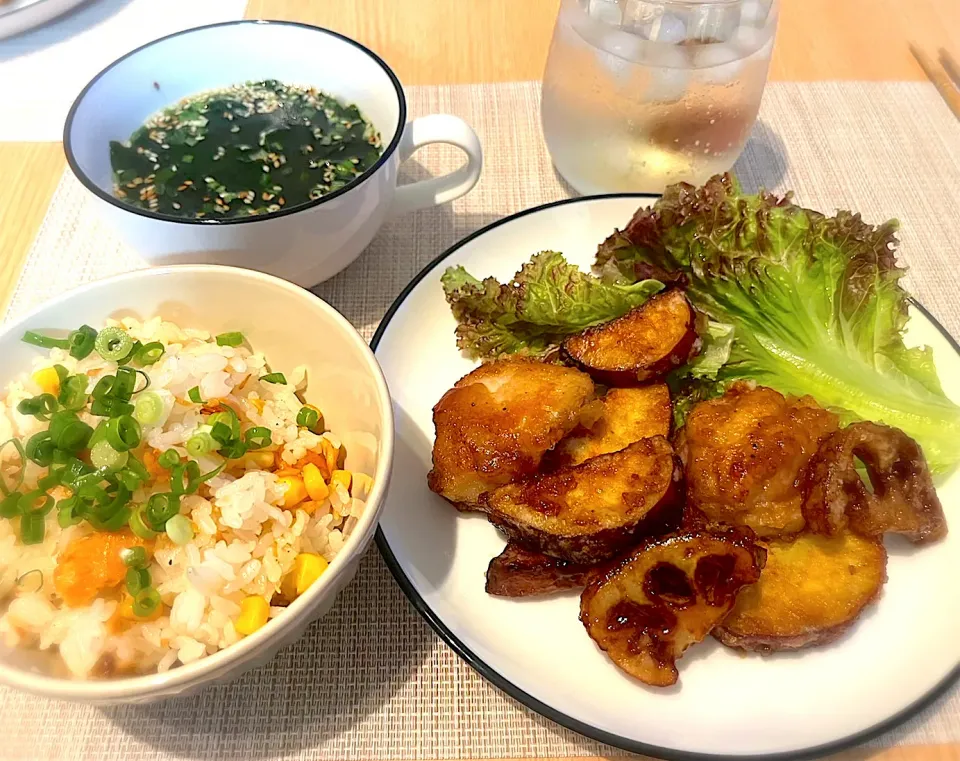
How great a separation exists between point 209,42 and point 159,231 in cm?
78

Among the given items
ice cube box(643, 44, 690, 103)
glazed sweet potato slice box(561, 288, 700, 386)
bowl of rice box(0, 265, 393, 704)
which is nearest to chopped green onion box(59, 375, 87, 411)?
bowl of rice box(0, 265, 393, 704)

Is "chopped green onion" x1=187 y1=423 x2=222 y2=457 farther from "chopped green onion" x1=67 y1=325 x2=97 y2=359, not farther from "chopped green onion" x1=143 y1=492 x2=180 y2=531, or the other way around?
"chopped green onion" x1=67 y1=325 x2=97 y2=359

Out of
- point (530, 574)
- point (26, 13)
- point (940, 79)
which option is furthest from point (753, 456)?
point (26, 13)

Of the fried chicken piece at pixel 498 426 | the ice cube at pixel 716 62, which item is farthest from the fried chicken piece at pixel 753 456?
the ice cube at pixel 716 62

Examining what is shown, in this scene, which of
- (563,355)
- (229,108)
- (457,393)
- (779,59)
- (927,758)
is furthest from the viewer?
(779,59)

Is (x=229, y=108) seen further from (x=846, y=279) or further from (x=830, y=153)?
(x=830, y=153)

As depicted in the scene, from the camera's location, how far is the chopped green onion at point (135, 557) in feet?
3.67

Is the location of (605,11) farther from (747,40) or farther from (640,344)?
(640,344)

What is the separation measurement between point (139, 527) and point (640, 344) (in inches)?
41.7

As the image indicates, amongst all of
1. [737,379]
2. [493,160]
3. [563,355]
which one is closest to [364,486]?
[563,355]

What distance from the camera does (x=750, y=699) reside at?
1222mm

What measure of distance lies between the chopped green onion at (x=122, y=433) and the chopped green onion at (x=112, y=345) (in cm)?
18

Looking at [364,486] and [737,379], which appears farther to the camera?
[737,379]

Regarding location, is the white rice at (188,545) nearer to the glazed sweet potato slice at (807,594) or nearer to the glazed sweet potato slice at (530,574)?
the glazed sweet potato slice at (530,574)
